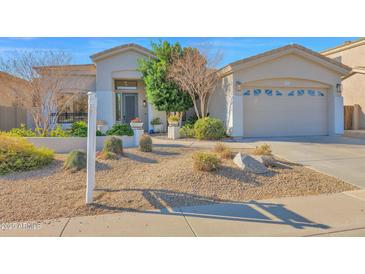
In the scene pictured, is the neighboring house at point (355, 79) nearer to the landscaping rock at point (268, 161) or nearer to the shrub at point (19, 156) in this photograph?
the landscaping rock at point (268, 161)

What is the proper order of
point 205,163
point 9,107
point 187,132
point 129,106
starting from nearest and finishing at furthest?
point 205,163 → point 187,132 → point 9,107 → point 129,106

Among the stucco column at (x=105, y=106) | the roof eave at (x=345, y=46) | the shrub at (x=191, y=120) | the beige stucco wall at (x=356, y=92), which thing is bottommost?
the shrub at (x=191, y=120)

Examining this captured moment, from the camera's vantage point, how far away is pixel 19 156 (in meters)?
7.17

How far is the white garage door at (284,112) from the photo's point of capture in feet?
44.1

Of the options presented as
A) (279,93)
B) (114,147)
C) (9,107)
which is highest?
(279,93)

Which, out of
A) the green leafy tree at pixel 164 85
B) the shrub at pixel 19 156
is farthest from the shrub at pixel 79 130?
the green leafy tree at pixel 164 85

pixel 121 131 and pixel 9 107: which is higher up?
pixel 9 107

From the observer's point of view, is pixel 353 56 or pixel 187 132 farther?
A: pixel 353 56

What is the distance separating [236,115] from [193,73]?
298 centimetres

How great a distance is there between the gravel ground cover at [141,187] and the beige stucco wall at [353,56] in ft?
55.1

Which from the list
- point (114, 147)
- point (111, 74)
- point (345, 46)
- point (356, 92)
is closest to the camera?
point (114, 147)

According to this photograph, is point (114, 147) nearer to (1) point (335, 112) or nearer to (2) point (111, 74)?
A: (2) point (111, 74)

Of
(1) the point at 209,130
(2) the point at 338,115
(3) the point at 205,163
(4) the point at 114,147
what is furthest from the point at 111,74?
(2) the point at 338,115

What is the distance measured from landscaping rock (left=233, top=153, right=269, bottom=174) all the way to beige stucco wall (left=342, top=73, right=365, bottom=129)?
1503 cm
